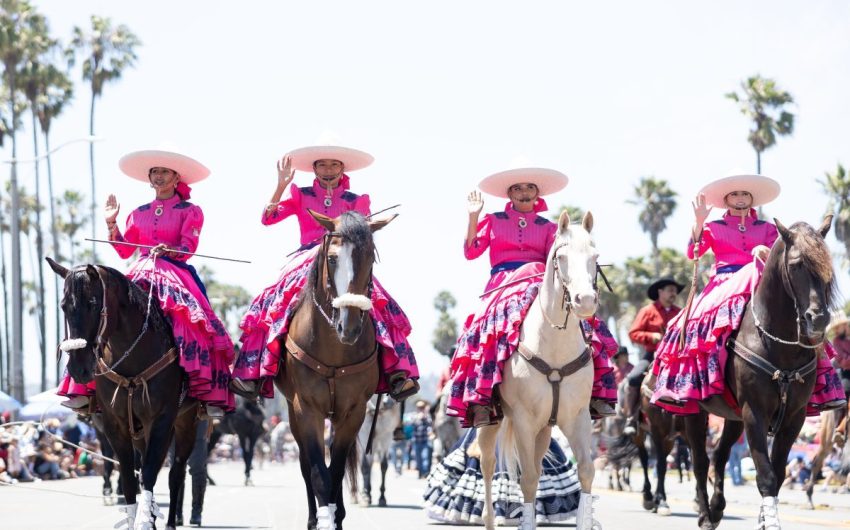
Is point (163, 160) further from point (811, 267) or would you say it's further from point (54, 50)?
point (54, 50)

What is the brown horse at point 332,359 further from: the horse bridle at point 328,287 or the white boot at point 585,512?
the white boot at point 585,512

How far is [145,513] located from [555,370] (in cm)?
394

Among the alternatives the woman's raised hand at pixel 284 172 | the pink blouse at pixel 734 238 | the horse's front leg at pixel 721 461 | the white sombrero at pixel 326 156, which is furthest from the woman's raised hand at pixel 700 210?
the woman's raised hand at pixel 284 172

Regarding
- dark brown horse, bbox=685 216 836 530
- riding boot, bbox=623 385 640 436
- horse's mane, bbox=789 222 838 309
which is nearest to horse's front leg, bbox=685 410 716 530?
dark brown horse, bbox=685 216 836 530

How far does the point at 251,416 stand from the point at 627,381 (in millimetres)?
15233

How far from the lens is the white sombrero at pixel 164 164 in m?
13.1

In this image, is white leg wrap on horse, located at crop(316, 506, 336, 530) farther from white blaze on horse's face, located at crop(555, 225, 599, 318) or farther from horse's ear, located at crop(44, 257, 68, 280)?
horse's ear, located at crop(44, 257, 68, 280)

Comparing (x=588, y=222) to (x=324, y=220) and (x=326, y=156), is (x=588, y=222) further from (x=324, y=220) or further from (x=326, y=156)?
(x=326, y=156)

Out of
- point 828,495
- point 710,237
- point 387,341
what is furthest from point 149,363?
point 828,495

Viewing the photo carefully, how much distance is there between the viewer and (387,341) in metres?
11.3

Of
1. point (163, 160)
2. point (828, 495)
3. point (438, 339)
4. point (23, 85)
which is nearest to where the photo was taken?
point (163, 160)

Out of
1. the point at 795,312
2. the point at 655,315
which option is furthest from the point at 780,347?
the point at 655,315

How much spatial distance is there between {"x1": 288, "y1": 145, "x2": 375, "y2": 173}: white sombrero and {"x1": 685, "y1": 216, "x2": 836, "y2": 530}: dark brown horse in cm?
430

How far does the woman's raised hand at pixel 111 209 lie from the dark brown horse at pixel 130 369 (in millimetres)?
1499
